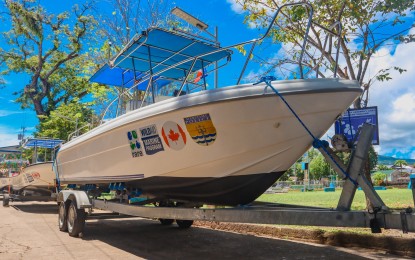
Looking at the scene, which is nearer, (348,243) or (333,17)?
(348,243)

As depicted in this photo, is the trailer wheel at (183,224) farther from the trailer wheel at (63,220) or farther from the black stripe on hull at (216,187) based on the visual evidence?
the black stripe on hull at (216,187)

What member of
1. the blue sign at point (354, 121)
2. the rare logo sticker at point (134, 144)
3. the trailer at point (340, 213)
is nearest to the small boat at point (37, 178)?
the rare logo sticker at point (134, 144)

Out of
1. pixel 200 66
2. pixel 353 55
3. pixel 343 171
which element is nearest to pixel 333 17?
pixel 353 55

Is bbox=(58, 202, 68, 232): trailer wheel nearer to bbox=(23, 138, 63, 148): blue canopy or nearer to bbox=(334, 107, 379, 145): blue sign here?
bbox=(23, 138, 63, 148): blue canopy

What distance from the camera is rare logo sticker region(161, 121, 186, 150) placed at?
454 centimetres

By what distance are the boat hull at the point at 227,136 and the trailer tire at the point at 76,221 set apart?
1948mm

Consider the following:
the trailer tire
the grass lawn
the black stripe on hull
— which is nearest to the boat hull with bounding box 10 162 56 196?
the trailer tire

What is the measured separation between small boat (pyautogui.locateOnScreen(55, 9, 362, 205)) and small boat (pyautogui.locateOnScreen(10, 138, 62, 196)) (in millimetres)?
5773

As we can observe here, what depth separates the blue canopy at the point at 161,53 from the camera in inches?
217

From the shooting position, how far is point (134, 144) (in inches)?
206

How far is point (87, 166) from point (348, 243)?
4573 millimetres

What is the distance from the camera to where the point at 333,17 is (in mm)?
8859

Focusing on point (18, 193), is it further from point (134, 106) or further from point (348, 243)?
point (348, 243)

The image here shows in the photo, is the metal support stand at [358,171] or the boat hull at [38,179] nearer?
the metal support stand at [358,171]
